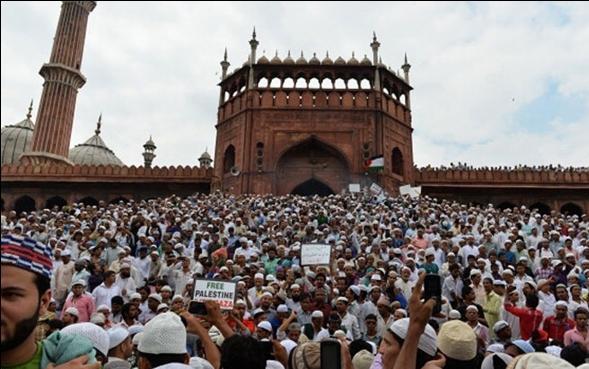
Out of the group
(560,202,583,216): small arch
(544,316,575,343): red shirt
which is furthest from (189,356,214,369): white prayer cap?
(560,202,583,216): small arch

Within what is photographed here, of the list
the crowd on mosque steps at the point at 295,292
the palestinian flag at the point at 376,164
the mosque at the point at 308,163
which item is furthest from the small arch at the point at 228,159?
the crowd on mosque steps at the point at 295,292

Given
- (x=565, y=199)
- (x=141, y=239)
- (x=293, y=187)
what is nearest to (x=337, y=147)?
(x=293, y=187)

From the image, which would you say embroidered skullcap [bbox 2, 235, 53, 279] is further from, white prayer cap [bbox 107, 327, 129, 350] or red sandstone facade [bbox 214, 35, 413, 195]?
red sandstone facade [bbox 214, 35, 413, 195]

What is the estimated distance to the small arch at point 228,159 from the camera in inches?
920

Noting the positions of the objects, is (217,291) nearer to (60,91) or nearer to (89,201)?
(89,201)

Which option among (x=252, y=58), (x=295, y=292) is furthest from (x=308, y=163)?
(x=295, y=292)

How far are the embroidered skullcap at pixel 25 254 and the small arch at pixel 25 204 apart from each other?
81.2ft

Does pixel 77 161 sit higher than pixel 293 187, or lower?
higher

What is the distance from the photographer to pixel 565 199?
73.7 feet

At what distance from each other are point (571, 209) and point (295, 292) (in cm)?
2084

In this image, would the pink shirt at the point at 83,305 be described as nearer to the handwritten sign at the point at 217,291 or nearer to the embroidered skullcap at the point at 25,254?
the handwritten sign at the point at 217,291

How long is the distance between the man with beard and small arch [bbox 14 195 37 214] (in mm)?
24656

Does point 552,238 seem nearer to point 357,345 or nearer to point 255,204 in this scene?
point 357,345

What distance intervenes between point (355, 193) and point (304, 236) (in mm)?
8629
